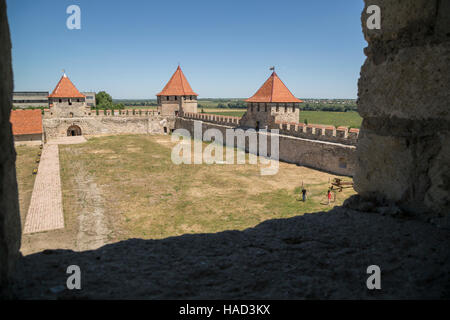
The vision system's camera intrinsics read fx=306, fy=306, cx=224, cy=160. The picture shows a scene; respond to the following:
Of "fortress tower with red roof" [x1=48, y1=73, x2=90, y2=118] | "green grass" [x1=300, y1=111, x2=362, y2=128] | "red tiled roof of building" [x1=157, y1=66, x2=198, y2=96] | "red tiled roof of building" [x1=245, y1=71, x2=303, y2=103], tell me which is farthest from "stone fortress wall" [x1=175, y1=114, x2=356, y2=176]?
"green grass" [x1=300, y1=111, x2=362, y2=128]

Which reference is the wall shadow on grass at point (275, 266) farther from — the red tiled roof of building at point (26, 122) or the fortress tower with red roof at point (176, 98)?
the fortress tower with red roof at point (176, 98)

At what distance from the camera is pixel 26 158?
62.4 ft

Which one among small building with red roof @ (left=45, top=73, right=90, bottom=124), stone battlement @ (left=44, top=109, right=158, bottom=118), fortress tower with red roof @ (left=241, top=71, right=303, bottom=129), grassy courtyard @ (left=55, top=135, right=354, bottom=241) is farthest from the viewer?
stone battlement @ (left=44, top=109, right=158, bottom=118)

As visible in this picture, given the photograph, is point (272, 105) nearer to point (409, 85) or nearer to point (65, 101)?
point (409, 85)

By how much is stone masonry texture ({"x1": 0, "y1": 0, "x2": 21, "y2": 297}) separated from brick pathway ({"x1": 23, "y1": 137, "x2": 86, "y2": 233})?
280 inches

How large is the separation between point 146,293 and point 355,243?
7.16 ft

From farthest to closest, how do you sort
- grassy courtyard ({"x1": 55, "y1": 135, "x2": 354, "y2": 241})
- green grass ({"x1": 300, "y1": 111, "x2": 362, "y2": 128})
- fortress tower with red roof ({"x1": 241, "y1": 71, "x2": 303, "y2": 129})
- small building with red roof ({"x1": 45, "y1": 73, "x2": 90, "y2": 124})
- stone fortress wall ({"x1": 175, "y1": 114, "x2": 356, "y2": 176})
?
green grass ({"x1": 300, "y1": 111, "x2": 362, "y2": 128})
small building with red roof ({"x1": 45, "y1": 73, "x2": 90, "y2": 124})
fortress tower with red roof ({"x1": 241, "y1": 71, "x2": 303, "y2": 129})
stone fortress wall ({"x1": 175, "y1": 114, "x2": 356, "y2": 176})
grassy courtyard ({"x1": 55, "y1": 135, "x2": 354, "y2": 241})

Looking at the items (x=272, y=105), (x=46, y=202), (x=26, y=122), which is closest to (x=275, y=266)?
(x=46, y=202)

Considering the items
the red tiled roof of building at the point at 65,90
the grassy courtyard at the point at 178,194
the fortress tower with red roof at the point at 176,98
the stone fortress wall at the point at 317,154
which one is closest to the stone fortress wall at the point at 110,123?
the fortress tower with red roof at the point at 176,98

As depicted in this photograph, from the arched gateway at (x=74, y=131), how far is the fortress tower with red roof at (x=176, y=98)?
7978mm

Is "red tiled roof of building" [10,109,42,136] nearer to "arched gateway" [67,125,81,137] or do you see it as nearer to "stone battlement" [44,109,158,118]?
"stone battlement" [44,109,158,118]

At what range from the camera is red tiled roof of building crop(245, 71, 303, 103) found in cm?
1962

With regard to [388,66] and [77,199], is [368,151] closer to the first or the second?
[388,66]
